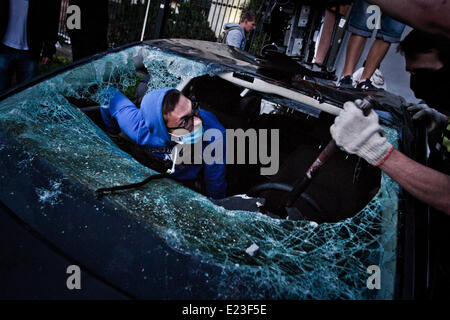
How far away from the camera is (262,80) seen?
1.80 meters

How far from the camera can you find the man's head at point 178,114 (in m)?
1.88

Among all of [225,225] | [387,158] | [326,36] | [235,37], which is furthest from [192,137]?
[326,36]

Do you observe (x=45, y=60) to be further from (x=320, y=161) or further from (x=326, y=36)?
(x=326, y=36)

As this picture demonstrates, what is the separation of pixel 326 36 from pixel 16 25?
3978mm

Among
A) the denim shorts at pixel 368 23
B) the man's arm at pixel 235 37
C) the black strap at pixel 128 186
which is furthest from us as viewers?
the man's arm at pixel 235 37

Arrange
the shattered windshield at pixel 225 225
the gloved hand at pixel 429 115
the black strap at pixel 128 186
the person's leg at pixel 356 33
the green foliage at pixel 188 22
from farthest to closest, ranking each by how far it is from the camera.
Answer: the green foliage at pixel 188 22 → the person's leg at pixel 356 33 → the gloved hand at pixel 429 115 → the black strap at pixel 128 186 → the shattered windshield at pixel 225 225

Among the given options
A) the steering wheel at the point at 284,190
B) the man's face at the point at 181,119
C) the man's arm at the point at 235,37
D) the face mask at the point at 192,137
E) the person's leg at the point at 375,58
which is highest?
the person's leg at the point at 375,58

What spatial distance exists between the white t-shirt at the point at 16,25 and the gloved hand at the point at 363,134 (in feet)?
10.9

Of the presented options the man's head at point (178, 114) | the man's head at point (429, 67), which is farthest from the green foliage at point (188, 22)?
the man's head at point (429, 67)

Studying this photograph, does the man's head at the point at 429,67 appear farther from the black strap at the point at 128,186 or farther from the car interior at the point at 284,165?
the black strap at the point at 128,186

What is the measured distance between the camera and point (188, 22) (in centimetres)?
849

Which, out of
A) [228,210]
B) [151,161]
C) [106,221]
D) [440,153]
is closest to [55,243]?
[106,221]

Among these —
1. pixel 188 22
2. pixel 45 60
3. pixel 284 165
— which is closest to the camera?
pixel 284 165
